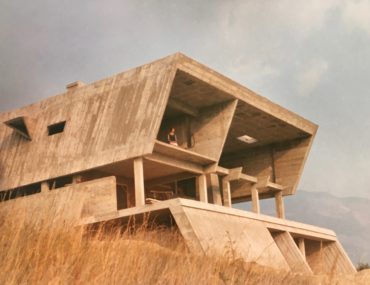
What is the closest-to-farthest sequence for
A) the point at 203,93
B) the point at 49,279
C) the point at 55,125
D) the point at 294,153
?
the point at 49,279 < the point at 203,93 < the point at 55,125 < the point at 294,153

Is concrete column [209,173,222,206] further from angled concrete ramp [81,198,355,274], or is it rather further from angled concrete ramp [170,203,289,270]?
angled concrete ramp [170,203,289,270]

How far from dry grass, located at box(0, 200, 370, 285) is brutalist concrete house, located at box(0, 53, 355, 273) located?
1118 cm

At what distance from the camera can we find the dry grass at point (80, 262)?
6414mm

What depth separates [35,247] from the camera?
22.0 feet

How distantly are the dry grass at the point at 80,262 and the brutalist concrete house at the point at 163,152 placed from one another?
11.2 meters

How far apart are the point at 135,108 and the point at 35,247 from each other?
17.1 meters

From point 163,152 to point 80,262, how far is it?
1777 cm

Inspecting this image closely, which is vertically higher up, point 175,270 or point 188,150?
point 188,150

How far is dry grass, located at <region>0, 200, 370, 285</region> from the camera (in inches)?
253

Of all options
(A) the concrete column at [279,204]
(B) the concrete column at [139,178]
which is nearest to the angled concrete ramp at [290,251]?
(B) the concrete column at [139,178]

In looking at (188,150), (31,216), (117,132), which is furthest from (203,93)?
(31,216)

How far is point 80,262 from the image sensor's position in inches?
264

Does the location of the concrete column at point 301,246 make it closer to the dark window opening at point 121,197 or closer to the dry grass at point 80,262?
the dark window opening at point 121,197

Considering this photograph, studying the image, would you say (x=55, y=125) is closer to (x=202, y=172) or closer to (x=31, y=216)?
(x=202, y=172)
